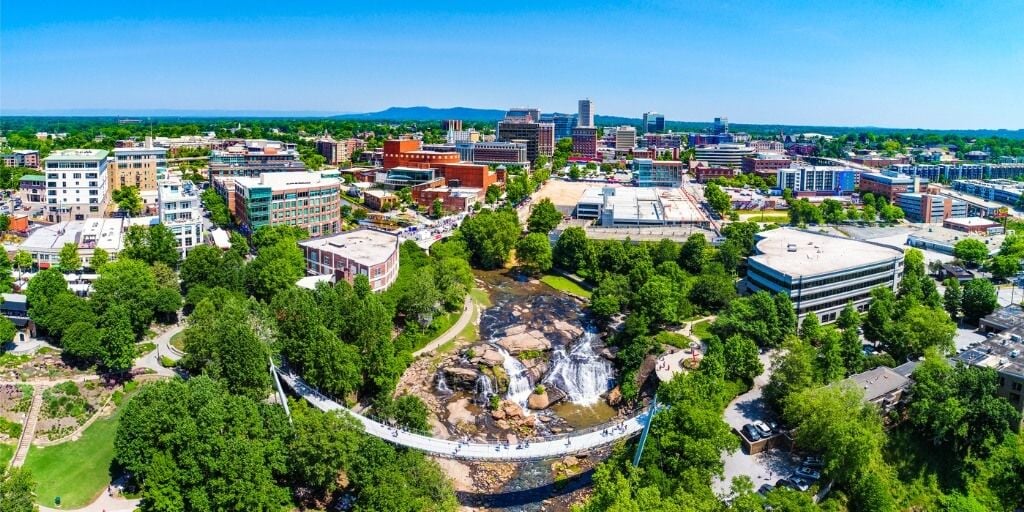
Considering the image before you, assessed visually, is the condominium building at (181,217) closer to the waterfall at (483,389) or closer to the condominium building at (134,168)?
the condominium building at (134,168)

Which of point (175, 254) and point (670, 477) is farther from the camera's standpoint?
point (175, 254)

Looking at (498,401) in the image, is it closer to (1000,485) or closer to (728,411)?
(728,411)

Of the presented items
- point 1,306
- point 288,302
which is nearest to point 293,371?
point 288,302

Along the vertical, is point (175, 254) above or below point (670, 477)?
above

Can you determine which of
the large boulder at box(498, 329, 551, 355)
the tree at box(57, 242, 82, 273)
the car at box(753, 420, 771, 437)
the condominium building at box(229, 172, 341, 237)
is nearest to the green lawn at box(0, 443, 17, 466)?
the tree at box(57, 242, 82, 273)

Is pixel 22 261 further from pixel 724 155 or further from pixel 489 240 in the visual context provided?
pixel 724 155
